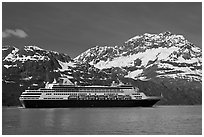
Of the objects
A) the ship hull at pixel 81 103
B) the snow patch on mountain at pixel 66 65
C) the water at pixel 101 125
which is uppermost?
the snow patch on mountain at pixel 66 65

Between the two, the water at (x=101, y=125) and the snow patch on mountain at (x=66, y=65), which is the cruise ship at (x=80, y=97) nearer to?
the water at (x=101, y=125)

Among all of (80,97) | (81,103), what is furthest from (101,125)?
(80,97)

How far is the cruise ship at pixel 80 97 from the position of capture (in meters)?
65.8

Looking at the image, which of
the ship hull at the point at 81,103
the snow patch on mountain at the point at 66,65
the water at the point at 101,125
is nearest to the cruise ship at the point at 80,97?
the ship hull at the point at 81,103

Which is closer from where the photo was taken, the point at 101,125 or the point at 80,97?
the point at 101,125

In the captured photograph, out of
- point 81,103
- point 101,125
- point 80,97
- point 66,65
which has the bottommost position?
point 101,125

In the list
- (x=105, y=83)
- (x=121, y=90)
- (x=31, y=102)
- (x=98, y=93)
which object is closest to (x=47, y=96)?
(x=31, y=102)

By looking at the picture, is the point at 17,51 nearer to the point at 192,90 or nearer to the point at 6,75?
the point at 6,75

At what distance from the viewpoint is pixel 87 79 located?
148500mm

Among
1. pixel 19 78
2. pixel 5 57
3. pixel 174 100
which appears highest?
pixel 5 57

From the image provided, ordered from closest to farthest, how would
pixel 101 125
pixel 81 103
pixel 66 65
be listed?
1. pixel 101 125
2. pixel 81 103
3. pixel 66 65

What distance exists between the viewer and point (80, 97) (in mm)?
67750

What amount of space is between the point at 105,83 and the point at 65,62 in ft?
114

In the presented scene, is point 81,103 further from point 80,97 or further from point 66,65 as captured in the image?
point 66,65
